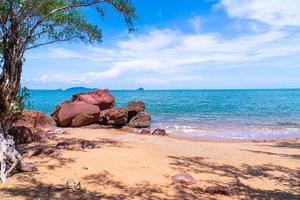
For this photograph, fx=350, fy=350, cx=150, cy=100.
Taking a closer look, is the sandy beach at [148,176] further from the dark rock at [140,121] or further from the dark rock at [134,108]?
the dark rock at [134,108]

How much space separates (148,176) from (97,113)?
71.0ft

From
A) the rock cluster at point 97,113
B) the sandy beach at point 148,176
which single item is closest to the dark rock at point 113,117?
the rock cluster at point 97,113

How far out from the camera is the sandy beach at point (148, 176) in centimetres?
944

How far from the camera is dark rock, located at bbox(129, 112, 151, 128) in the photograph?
34.1 m

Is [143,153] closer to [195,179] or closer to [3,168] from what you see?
[195,179]

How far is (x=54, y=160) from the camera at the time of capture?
12.6 meters

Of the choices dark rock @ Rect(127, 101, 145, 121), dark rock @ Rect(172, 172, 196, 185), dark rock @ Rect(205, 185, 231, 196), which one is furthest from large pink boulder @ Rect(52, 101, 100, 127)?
dark rock @ Rect(205, 185, 231, 196)

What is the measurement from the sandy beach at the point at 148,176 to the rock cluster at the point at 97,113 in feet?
50.2

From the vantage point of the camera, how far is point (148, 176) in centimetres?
1123

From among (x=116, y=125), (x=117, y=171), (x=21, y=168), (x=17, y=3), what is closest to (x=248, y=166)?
(x=117, y=171)

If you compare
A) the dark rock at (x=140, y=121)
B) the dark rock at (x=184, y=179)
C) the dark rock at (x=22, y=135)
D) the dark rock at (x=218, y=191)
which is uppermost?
the dark rock at (x=22, y=135)

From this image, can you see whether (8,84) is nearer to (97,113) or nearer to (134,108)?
(97,113)

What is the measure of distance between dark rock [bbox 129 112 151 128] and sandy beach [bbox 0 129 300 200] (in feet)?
59.5

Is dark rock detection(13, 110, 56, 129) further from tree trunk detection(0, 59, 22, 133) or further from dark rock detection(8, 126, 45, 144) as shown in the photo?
tree trunk detection(0, 59, 22, 133)
